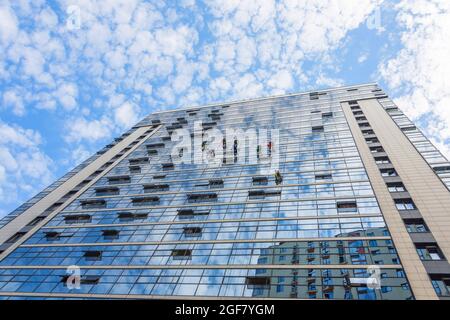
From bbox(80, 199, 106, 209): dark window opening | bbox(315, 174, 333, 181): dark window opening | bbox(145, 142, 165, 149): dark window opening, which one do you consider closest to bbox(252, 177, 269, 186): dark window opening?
bbox(315, 174, 333, 181): dark window opening

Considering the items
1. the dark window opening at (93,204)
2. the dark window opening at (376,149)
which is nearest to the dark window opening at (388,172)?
the dark window opening at (376,149)

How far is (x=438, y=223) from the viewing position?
83.0 feet

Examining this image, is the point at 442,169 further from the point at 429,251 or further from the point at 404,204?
the point at 429,251

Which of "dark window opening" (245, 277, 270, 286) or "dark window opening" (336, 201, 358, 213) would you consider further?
"dark window opening" (336, 201, 358, 213)

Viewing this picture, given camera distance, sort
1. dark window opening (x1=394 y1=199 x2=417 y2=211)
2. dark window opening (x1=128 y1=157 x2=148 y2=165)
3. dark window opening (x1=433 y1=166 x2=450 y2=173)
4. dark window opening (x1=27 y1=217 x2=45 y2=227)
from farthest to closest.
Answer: dark window opening (x1=128 y1=157 x2=148 y2=165)
dark window opening (x1=27 y1=217 x2=45 y2=227)
dark window opening (x1=433 y1=166 x2=450 y2=173)
dark window opening (x1=394 y1=199 x2=417 y2=211)

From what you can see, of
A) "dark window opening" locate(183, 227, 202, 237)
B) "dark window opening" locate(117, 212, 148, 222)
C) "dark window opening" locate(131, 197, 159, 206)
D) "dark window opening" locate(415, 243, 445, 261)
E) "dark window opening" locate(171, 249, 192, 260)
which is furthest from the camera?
"dark window opening" locate(131, 197, 159, 206)

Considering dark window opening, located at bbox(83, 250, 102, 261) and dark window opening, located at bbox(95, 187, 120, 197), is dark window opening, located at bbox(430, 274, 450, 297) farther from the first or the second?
dark window opening, located at bbox(95, 187, 120, 197)

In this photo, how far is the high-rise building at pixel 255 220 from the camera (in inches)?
943

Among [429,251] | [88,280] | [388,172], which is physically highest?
[388,172]

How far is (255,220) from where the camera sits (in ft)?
104

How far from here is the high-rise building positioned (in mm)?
23953

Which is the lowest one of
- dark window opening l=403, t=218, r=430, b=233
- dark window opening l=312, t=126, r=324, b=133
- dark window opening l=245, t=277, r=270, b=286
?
dark window opening l=245, t=277, r=270, b=286

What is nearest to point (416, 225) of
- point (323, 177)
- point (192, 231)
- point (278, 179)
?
point (323, 177)
